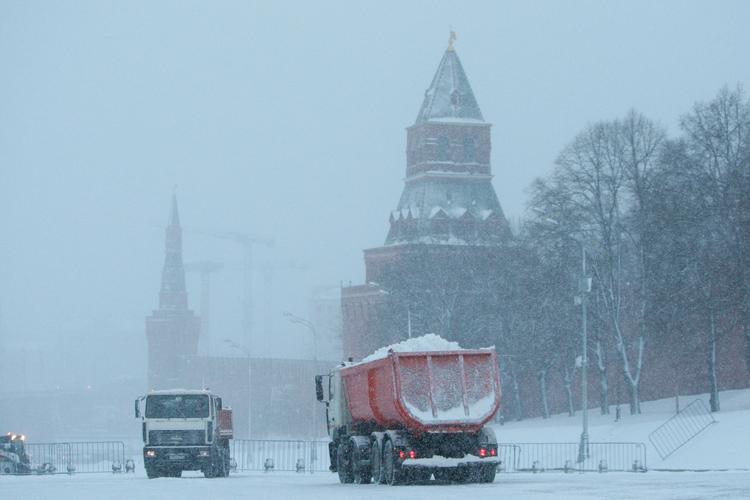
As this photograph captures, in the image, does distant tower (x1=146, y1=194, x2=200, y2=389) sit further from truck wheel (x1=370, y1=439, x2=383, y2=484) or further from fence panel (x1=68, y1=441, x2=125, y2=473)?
truck wheel (x1=370, y1=439, x2=383, y2=484)

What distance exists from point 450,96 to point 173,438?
7272 centimetres

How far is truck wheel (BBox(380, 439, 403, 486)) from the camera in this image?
1184 inches

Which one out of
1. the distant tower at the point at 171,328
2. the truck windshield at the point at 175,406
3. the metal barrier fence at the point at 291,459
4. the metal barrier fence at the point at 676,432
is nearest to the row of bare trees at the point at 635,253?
the metal barrier fence at the point at 676,432

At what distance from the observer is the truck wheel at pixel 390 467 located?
98.7 ft

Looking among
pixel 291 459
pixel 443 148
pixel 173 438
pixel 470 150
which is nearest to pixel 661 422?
pixel 291 459

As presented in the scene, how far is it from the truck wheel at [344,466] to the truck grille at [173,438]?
660 centimetres

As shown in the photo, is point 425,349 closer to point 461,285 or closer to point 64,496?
point 64,496

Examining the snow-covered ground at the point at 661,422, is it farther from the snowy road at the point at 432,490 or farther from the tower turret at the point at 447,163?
the tower turret at the point at 447,163

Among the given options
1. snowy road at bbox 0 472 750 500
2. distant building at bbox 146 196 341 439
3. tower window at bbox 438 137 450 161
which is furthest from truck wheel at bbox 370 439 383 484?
tower window at bbox 438 137 450 161

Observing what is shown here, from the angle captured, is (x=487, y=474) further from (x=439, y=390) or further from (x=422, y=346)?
(x=422, y=346)

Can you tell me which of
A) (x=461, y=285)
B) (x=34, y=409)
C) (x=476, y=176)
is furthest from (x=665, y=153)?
(x=34, y=409)

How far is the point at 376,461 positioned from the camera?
3155 cm

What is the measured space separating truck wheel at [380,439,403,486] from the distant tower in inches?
5205

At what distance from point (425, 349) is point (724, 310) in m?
31.3
